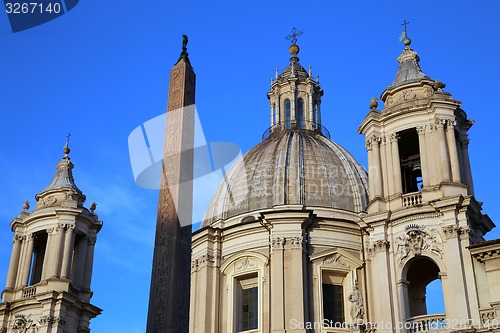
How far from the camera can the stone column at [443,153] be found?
28.0m

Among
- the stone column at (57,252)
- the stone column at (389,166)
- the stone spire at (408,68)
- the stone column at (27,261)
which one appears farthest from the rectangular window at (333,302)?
the stone column at (27,261)

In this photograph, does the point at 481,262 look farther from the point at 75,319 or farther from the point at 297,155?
the point at 75,319

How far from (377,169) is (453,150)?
303 cm

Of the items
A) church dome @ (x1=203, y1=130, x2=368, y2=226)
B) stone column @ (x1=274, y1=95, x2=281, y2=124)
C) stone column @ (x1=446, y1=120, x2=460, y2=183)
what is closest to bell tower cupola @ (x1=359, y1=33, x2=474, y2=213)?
stone column @ (x1=446, y1=120, x2=460, y2=183)

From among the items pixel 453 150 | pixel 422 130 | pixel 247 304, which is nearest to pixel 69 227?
pixel 247 304

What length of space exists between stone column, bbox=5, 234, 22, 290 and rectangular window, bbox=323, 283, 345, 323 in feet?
44.4

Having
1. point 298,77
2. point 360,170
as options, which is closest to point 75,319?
point 360,170

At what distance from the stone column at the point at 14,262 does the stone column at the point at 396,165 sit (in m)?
16.9

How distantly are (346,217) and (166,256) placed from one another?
21.1 m

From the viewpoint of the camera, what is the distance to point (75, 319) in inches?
1276

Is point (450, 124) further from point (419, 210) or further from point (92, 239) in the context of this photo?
point (92, 239)

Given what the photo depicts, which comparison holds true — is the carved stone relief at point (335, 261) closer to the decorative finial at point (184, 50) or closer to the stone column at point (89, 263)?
the stone column at point (89, 263)

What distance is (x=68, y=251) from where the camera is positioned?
3303 cm

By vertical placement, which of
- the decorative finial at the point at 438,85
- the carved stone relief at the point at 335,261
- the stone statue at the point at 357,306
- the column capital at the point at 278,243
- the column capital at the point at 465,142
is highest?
the decorative finial at the point at 438,85
